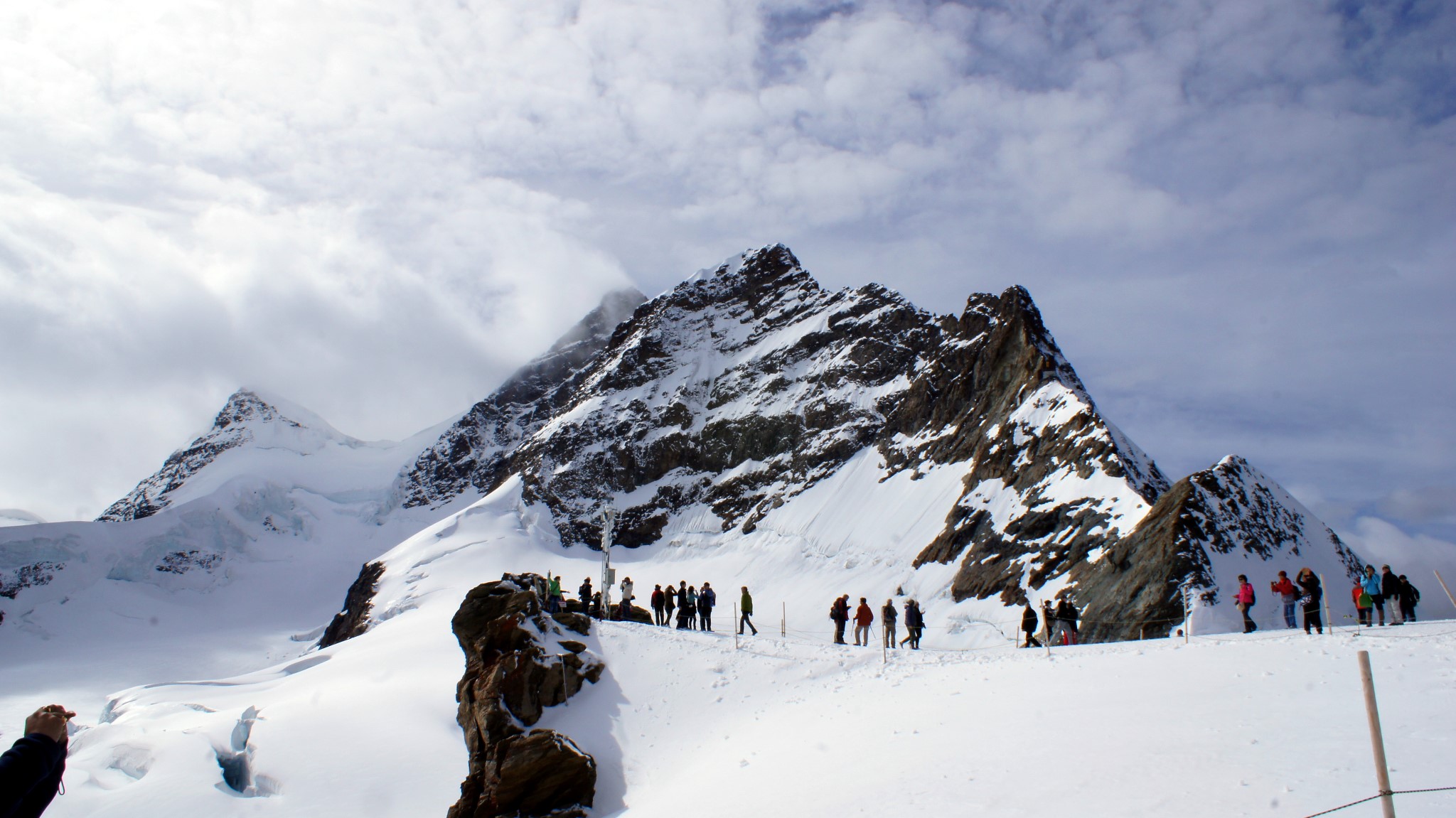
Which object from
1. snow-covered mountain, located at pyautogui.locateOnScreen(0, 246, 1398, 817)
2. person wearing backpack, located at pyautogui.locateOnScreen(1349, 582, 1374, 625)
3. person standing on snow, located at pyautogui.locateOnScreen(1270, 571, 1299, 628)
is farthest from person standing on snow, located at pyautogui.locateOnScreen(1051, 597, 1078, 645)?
person wearing backpack, located at pyautogui.locateOnScreen(1349, 582, 1374, 625)

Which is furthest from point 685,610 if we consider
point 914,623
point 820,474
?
point 820,474

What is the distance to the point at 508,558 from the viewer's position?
7612 centimetres

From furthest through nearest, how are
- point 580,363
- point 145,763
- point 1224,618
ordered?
point 580,363 < point 1224,618 < point 145,763

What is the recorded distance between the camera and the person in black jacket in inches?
163

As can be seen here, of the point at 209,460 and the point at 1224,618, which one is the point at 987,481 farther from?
the point at 209,460

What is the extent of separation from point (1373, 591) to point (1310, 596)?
247cm

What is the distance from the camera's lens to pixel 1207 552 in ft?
101

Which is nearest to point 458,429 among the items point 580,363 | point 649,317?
point 580,363

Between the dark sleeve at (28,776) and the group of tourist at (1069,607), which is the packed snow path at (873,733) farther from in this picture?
the dark sleeve at (28,776)

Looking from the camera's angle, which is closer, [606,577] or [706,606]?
[706,606]

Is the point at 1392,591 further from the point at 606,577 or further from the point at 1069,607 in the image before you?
the point at 606,577

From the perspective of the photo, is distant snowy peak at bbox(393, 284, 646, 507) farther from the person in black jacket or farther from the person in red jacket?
the person in black jacket

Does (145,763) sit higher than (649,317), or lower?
lower

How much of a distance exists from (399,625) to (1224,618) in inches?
1643
